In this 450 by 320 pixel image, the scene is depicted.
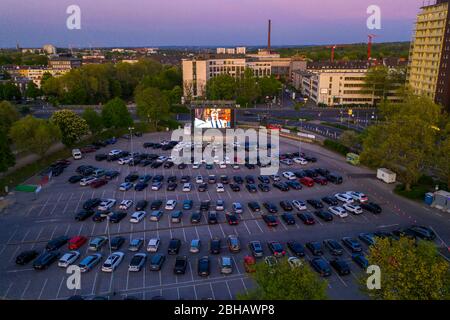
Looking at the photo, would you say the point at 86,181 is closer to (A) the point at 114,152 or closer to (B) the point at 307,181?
(A) the point at 114,152

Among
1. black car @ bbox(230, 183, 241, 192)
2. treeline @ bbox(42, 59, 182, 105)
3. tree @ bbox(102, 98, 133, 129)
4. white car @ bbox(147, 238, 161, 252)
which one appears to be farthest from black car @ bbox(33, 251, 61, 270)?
treeline @ bbox(42, 59, 182, 105)

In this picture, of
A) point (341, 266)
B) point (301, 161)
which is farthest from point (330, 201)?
point (301, 161)

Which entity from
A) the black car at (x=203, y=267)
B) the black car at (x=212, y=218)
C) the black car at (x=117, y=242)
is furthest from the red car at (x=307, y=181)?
the black car at (x=117, y=242)

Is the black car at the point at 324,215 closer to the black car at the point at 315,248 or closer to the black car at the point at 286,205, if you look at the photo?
the black car at the point at 286,205

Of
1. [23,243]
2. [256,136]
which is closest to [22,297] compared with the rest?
[23,243]

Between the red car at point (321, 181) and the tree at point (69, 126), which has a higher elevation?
the tree at point (69, 126)

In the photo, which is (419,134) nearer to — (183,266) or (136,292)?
(183,266)
